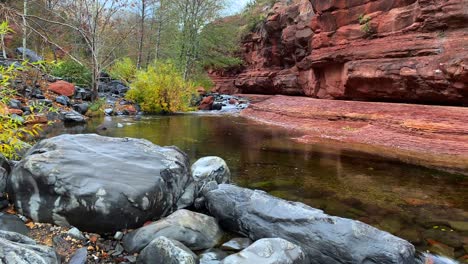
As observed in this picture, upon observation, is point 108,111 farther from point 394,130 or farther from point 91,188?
point 91,188

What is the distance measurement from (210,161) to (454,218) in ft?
11.3

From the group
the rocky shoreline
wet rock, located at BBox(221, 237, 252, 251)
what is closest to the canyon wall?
the rocky shoreline

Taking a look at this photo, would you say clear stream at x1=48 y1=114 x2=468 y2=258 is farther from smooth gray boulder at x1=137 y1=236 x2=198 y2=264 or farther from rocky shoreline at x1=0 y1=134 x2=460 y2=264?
smooth gray boulder at x1=137 y1=236 x2=198 y2=264

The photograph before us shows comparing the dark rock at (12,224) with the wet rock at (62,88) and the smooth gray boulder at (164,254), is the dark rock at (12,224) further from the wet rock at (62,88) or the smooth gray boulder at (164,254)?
the wet rock at (62,88)

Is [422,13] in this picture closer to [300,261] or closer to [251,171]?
[251,171]

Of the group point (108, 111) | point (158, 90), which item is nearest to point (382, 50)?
point (158, 90)

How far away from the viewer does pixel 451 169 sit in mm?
7379

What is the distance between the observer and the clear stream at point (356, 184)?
14.5 ft

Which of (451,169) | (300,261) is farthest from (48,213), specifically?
(451,169)

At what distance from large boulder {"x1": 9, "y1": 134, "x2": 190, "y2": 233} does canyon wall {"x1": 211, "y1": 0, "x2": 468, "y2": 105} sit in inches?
Answer: 401

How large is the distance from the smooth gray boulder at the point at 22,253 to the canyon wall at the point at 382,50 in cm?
1152

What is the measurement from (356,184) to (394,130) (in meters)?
5.79

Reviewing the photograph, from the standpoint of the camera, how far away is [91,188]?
3719mm

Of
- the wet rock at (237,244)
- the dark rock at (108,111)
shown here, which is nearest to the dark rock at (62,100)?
the dark rock at (108,111)
